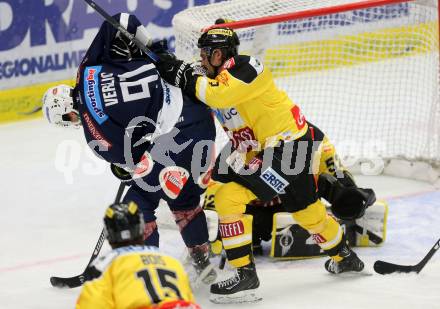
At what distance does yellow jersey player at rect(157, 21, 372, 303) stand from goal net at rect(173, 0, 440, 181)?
1.58m

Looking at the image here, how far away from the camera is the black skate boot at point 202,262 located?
14.4ft

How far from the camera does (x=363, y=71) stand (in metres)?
7.80

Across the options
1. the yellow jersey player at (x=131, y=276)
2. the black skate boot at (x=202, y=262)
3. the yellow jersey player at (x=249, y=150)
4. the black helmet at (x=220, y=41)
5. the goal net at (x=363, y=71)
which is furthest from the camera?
the goal net at (x=363, y=71)

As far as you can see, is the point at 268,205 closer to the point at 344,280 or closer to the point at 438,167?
the point at 344,280

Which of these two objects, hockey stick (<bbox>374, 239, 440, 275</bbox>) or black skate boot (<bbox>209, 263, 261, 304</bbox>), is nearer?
black skate boot (<bbox>209, 263, 261, 304</bbox>)

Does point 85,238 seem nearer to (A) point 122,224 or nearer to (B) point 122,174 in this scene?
(B) point 122,174

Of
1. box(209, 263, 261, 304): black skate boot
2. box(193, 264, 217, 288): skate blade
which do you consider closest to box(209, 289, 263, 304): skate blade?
box(209, 263, 261, 304): black skate boot

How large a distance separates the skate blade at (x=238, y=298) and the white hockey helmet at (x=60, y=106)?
1.01 meters

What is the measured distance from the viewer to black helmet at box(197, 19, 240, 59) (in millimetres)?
4211

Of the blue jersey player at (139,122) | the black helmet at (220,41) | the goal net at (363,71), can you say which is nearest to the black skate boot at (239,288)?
the blue jersey player at (139,122)

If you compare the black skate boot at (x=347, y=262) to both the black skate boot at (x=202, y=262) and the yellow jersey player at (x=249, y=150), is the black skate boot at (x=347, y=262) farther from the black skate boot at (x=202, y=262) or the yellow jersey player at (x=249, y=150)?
the black skate boot at (x=202, y=262)

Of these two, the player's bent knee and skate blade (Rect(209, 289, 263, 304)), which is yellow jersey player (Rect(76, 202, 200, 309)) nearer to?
skate blade (Rect(209, 289, 263, 304))

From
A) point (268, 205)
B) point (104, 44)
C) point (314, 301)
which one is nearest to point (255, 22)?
point (268, 205)

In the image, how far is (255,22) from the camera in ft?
17.4
